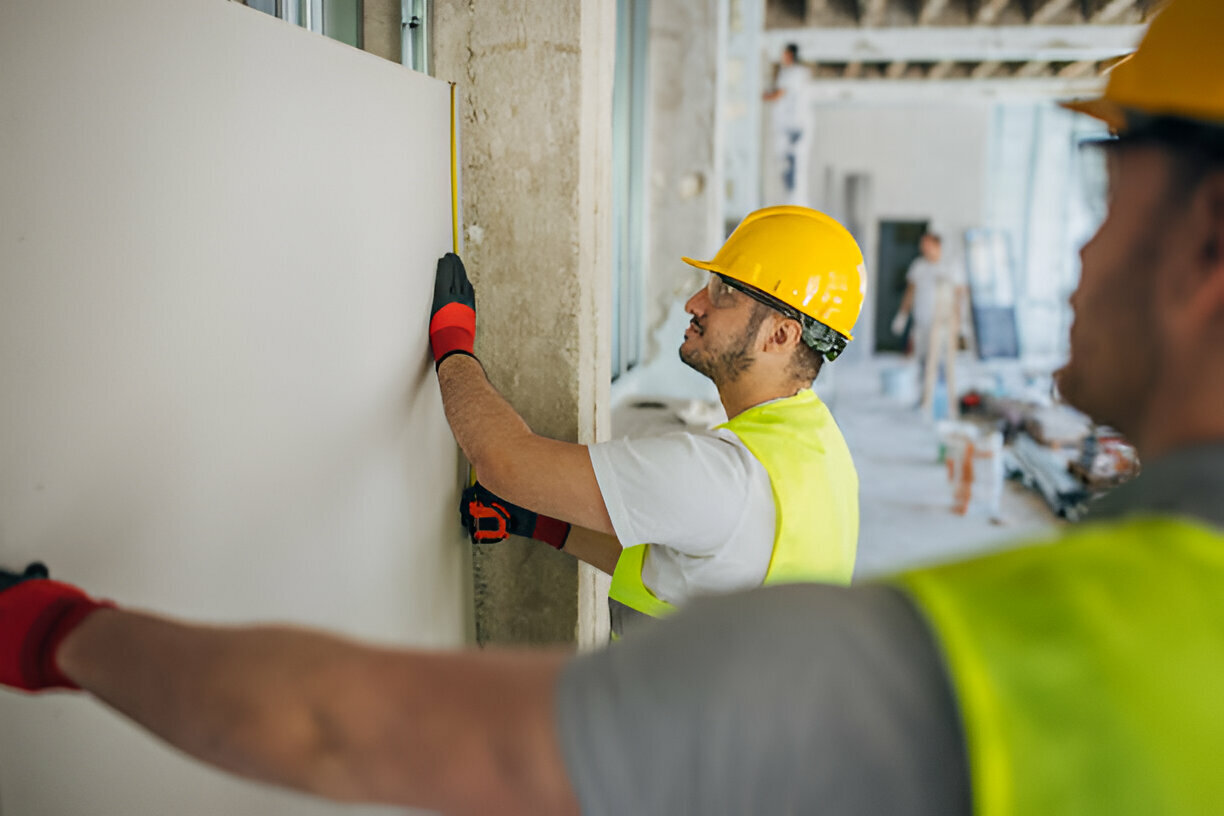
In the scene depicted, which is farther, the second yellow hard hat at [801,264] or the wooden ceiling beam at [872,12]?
the wooden ceiling beam at [872,12]

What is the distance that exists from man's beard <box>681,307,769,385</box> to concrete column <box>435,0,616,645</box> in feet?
1.12

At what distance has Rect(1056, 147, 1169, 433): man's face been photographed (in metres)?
0.80

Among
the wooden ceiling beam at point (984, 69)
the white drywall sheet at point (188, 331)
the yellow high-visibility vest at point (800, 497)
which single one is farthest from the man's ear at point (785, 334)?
the wooden ceiling beam at point (984, 69)

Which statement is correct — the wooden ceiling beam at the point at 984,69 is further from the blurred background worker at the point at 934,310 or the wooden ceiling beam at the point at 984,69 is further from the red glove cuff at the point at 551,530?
the red glove cuff at the point at 551,530

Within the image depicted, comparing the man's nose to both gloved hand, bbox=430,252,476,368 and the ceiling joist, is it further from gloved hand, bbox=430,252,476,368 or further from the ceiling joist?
the ceiling joist

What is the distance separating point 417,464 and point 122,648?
4.43ft

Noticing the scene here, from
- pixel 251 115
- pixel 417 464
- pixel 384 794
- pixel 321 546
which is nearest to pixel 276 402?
pixel 321 546

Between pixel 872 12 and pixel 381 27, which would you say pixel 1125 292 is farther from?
pixel 872 12

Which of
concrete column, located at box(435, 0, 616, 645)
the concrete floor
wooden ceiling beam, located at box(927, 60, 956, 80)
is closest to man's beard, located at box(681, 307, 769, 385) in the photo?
concrete column, located at box(435, 0, 616, 645)

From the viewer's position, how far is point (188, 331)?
Answer: 1307 mm

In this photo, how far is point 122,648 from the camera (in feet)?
2.75

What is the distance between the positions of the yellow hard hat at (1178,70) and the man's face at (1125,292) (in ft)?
0.15

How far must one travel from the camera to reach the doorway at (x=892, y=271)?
17.2 metres

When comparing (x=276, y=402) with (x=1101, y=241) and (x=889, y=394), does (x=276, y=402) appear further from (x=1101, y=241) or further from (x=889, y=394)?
(x=889, y=394)
